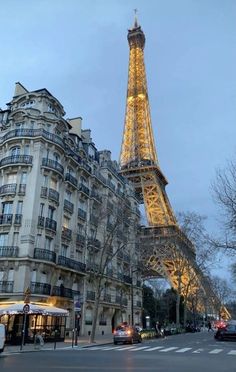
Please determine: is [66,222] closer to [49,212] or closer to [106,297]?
[49,212]

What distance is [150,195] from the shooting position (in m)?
73.3

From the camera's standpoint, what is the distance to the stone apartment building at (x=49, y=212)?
1419 inches

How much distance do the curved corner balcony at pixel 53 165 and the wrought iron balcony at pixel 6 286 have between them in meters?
11.0

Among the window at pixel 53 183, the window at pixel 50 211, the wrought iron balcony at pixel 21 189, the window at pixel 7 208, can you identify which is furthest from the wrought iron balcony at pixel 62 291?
the window at pixel 53 183

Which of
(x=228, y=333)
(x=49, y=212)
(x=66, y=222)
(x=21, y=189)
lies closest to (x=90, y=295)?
(x=66, y=222)

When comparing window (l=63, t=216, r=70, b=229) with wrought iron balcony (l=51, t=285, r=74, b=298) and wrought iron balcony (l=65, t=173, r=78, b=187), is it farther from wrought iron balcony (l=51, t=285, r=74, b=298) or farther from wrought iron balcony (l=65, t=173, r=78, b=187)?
wrought iron balcony (l=51, t=285, r=74, b=298)

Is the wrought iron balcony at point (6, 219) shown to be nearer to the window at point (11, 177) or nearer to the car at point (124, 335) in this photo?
the window at point (11, 177)

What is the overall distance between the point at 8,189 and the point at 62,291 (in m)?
10.7

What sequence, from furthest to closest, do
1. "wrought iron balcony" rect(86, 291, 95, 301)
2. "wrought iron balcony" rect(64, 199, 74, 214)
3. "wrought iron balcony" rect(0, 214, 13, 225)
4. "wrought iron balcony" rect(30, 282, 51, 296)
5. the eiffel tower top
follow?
the eiffel tower top
"wrought iron balcony" rect(86, 291, 95, 301)
"wrought iron balcony" rect(64, 199, 74, 214)
"wrought iron balcony" rect(0, 214, 13, 225)
"wrought iron balcony" rect(30, 282, 51, 296)

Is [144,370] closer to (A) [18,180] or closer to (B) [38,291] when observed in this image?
(B) [38,291]

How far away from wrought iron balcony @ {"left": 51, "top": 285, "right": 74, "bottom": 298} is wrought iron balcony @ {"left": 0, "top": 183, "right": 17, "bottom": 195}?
952 cm

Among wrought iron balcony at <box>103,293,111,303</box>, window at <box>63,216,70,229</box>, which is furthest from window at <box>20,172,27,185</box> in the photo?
wrought iron balcony at <box>103,293,111,303</box>

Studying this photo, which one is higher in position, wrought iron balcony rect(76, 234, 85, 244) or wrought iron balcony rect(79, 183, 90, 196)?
wrought iron balcony rect(79, 183, 90, 196)

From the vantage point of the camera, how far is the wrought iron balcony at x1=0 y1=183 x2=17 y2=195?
38.0 metres
